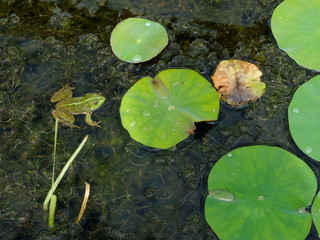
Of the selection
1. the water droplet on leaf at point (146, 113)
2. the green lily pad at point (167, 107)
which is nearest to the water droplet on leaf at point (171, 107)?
the green lily pad at point (167, 107)

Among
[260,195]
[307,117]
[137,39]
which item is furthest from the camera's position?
[137,39]

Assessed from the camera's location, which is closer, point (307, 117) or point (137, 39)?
point (307, 117)

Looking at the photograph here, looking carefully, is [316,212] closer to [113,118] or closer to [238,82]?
[238,82]

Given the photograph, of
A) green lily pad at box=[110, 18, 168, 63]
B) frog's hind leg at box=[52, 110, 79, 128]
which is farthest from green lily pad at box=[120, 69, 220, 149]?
frog's hind leg at box=[52, 110, 79, 128]

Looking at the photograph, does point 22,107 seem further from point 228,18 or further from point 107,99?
point 228,18

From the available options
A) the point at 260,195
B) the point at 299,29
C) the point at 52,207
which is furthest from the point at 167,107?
the point at 299,29

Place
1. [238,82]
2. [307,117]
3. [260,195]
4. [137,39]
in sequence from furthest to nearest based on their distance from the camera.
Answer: [137,39] < [238,82] < [307,117] < [260,195]

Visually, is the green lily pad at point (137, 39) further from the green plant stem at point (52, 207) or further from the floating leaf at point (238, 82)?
the green plant stem at point (52, 207)
